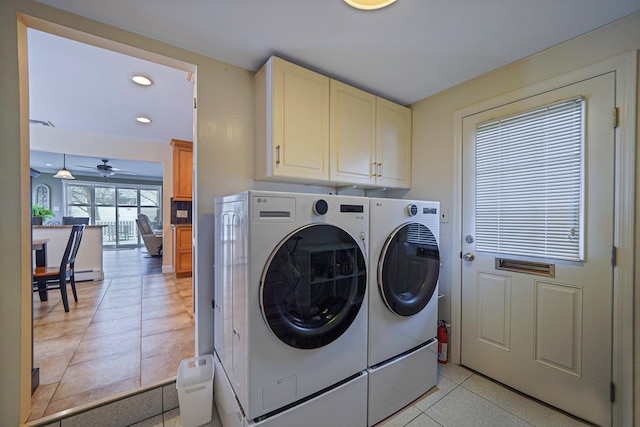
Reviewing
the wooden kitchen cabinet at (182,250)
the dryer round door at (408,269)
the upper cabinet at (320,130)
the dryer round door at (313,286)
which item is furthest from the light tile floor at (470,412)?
the wooden kitchen cabinet at (182,250)

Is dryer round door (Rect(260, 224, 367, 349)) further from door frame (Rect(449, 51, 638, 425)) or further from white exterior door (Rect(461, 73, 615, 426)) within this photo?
door frame (Rect(449, 51, 638, 425))

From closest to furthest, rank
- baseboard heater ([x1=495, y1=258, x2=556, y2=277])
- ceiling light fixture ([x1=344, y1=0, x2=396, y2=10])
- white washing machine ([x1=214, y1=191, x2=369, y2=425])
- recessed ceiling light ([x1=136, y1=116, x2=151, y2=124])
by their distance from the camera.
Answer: white washing machine ([x1=214, y1=191, x2=369, y2=425])
ceiling light fixture ([x1=344, y1=0, x2=396, y2=10])
baseboard heater ([x1=495, y1=258, x2=556, y2=277])
recessed ceiling light ([x1=136, y1=116, x2=151, y2=124])

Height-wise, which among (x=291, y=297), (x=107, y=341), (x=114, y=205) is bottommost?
(x=107, y=341)

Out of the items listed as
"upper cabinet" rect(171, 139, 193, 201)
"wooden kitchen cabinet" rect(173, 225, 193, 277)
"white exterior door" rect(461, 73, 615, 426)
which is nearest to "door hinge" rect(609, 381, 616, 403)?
"white exterior door" rect(461, 73, 615, 426)

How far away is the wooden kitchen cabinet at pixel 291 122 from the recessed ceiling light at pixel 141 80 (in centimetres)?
122

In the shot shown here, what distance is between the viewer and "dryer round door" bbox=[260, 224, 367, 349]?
45.6 inches

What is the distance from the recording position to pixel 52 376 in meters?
1.69

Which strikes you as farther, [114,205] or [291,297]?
[114,205]

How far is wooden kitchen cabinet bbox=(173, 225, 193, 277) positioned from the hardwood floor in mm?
559

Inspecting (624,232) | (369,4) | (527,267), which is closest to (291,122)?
(369,4)

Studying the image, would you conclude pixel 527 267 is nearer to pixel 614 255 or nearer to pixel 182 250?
pixel 614 255

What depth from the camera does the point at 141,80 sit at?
2338 mm

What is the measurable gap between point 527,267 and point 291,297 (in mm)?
1643

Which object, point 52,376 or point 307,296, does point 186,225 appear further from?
point 307,296
